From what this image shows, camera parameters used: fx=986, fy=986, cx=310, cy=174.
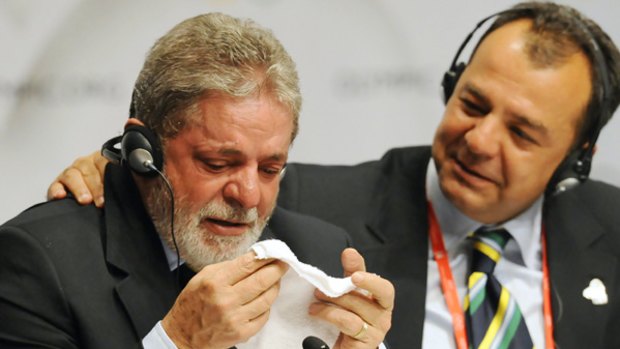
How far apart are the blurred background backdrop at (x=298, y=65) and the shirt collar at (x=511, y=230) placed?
0.47 m

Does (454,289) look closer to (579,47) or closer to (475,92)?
(475,92)

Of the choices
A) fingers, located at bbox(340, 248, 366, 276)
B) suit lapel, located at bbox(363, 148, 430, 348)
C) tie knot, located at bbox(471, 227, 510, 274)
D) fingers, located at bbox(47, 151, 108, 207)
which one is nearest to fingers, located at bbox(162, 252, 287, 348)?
fingers, located at bbox(340, 248, 366, 276)

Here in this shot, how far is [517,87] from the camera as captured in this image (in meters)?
2.19

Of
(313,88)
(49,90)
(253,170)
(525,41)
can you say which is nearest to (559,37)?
(525,41)

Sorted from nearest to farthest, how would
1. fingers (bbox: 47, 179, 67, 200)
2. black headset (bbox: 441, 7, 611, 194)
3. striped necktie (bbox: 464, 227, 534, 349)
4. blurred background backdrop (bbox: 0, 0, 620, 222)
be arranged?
fingers (bbox: 47, 179, 67, 200)
striped necktie (bbox: 464, 227, 534, 349)
black headset (bbox: 441, 7, 611, 194)
blurred background backdrop (bbox: 0, 0, 620, 222)

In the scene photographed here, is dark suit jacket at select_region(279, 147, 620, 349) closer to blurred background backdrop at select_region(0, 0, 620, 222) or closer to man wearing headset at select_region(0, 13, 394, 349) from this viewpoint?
blurred background backdrop at select_region(0, 0, 620, 222)

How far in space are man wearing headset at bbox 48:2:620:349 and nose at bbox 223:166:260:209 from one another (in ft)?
1.96

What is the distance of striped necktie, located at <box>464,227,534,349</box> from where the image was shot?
6.96 ft

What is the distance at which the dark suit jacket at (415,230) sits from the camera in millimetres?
2191

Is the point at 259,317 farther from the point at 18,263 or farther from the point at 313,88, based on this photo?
the point at 313,88

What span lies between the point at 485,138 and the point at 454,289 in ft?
1.13

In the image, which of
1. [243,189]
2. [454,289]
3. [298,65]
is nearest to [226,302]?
[243,189]

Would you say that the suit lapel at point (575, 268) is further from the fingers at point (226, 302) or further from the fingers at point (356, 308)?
→ the fingers at point (226, 302)

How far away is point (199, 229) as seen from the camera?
5.50 ft
